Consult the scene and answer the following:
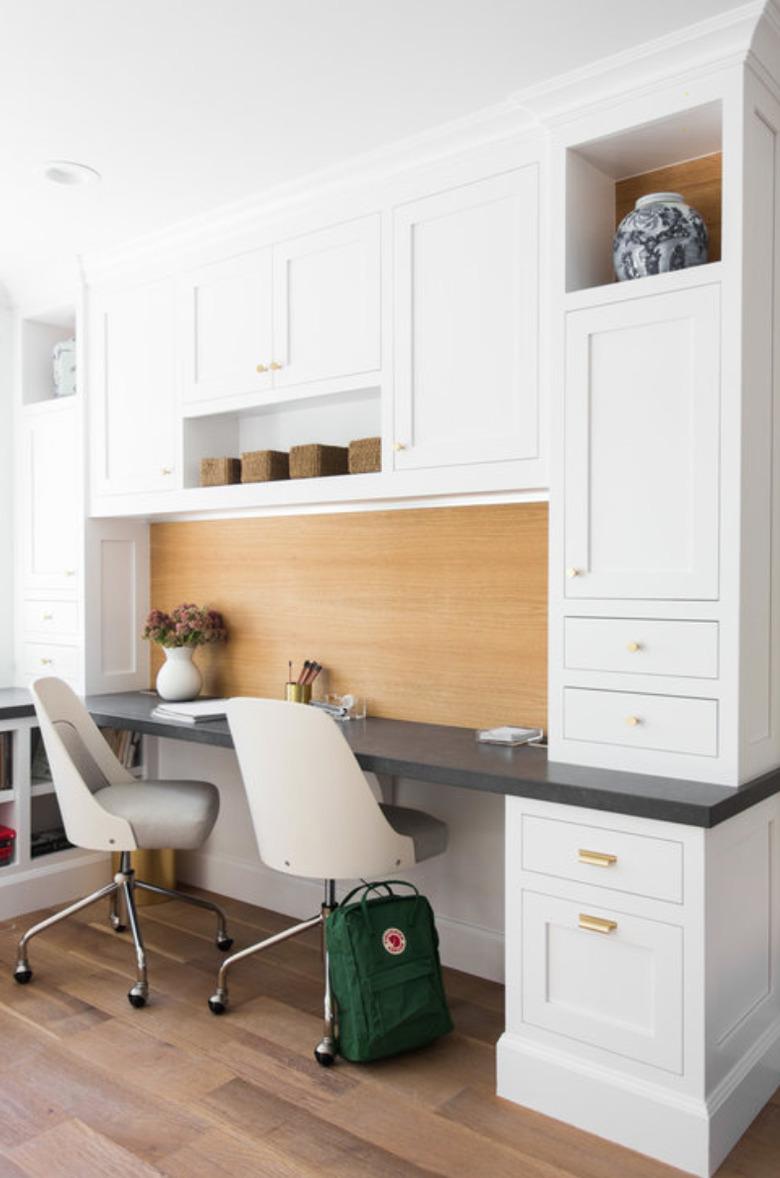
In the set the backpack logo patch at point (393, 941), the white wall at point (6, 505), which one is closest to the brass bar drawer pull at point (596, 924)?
the backpack logo patch at point (393, 941)

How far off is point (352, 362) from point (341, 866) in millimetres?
1462

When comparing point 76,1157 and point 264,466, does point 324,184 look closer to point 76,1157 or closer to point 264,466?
point 264,466

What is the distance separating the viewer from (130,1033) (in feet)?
8.91

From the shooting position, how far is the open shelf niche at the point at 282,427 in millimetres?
3273

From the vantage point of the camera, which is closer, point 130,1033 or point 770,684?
point 770,684

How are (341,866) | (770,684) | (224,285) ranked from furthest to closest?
(224,285)
(341,866)
(770,684)

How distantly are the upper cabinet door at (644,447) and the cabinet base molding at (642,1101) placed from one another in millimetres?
1087

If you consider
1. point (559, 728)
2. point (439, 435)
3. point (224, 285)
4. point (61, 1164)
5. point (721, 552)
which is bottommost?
point (61, 1164)

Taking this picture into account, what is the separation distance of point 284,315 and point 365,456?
56 centimetres

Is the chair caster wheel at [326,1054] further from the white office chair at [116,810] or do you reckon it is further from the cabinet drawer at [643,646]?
the cabinet drawer at [643,646]

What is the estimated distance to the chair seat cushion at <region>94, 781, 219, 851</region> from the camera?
2986 mm

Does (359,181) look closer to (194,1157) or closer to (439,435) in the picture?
(439,435)

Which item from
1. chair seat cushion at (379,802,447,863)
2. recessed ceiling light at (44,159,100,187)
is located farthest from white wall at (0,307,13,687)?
chair seat cushion at (379,802,447,863)

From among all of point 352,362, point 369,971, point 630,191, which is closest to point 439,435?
point 352,362
